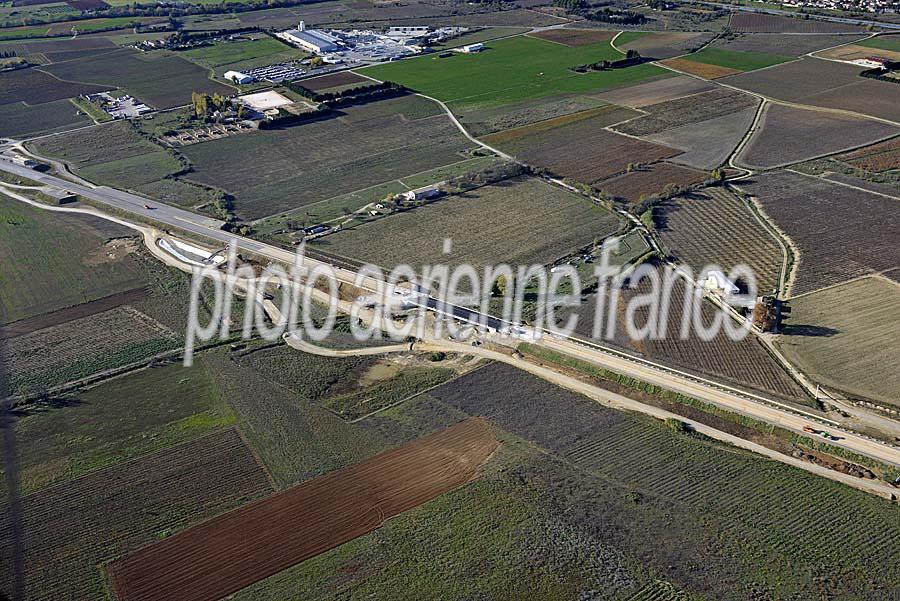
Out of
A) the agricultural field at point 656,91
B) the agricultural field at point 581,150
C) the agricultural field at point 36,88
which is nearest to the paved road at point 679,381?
the agricultural field at point 581,150

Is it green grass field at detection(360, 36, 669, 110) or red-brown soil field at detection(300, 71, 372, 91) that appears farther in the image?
red-brown soil field at detection(300, 71, 372, 91)

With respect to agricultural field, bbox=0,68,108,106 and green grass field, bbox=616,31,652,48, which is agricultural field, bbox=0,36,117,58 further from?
green grass field, bbox=616,31,652,48

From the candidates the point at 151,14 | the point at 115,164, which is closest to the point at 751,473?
the point at 115,164

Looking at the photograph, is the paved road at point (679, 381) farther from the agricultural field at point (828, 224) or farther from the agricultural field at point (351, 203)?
the agricultural field at point (828, 224)

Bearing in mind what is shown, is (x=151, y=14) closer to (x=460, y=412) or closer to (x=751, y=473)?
(x=460, y=412)

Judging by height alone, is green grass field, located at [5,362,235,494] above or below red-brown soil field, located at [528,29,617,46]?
below

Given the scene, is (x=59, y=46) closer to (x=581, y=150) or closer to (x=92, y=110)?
(x=92, y=110)

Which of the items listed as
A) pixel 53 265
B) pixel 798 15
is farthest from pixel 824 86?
pixel 53 265

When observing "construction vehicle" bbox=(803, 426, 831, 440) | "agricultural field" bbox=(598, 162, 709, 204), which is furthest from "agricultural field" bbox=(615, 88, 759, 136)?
"construction vehicle" bbox=(803, 426, 831, 440)
